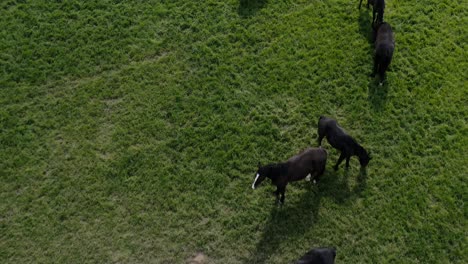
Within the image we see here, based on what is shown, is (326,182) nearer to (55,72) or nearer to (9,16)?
(55,72)

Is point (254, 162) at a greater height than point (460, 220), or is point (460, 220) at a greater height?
point (254, 162)

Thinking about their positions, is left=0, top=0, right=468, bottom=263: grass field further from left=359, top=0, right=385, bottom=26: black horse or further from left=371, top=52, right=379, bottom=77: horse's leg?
left=359, top=0, right=385, bottom=26: black horse

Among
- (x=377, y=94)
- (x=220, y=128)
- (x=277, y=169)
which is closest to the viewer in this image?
(x=277, y=169)

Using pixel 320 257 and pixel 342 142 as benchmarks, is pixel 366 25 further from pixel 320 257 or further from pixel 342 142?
pixel 320 257

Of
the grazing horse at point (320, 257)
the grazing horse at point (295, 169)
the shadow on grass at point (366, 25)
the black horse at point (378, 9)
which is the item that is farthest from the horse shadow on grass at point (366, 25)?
the grazing horse at point (320, 257)

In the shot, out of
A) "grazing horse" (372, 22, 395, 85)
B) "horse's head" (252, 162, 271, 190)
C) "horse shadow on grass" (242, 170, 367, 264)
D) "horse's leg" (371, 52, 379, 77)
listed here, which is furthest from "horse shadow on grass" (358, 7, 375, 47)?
"horse's head" (252, 162, 271, 190)

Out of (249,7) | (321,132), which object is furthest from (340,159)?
(249,7)

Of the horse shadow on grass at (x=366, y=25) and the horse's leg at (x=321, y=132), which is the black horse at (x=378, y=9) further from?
the horse's leg at (x=321, y=132)

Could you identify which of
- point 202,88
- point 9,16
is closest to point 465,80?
point 202,88
